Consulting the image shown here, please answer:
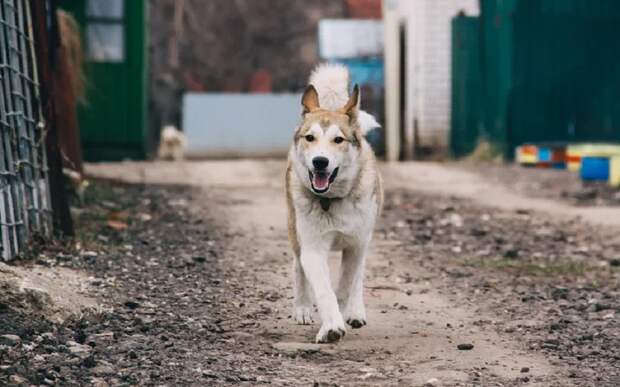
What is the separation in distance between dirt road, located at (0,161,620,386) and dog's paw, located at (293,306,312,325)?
6 cm

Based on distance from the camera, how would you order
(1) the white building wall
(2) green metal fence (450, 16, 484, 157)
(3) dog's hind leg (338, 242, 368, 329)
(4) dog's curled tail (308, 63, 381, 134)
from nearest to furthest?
(3) dog's hind leg (338, 242, 368, 329) < (4) dog's curled tail (308, 63, 381, 134) < (2) green metal fence (450, 16, 484, 157) < (1) the white building wall

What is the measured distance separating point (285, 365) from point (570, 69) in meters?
12.6

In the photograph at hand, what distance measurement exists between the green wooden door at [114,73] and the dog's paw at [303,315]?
10557 millimetres

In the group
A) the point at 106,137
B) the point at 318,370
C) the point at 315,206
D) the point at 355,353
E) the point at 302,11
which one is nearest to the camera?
the point at 318,370

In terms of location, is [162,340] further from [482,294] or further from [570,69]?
[570,69]

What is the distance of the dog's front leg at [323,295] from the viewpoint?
5133 mm

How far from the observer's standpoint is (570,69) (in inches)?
650

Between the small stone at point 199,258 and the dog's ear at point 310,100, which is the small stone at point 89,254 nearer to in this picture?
the small stone at point 199,258

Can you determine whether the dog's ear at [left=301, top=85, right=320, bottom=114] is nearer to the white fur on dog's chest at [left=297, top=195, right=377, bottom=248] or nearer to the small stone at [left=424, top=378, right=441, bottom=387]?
the white fur on dog's chest at [left=297, top=195, right=377, bottom=248]

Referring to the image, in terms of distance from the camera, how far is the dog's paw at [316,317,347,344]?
5117 millimetres

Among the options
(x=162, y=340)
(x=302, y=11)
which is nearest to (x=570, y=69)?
(x=302, y=11)

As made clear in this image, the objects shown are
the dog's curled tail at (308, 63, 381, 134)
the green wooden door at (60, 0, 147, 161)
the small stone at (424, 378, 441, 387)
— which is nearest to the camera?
the small stone at (424, 378, 441, 387)

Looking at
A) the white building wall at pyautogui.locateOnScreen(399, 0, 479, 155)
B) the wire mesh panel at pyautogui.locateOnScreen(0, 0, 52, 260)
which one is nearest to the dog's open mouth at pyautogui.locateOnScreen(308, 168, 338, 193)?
Result: the wire mesh panel at pyautogui.locateOnScreen(0, 0, 52, 260)

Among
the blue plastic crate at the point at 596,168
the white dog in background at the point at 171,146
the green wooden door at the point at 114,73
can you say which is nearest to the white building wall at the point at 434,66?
the white dog in background at the point at 171,146
